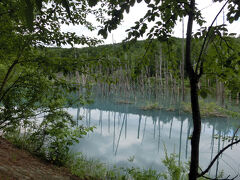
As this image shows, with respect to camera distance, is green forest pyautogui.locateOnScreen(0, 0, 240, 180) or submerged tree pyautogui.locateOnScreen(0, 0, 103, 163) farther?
submerged tree pyautogui.locateOnScreen(0, 0, 103, 163)

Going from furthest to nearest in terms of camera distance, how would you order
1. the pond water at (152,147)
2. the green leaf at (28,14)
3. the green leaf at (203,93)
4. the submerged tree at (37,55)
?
the pond water at (152,147) → the submerged tree at (37,55) → the green leaf at (203,93) → the green leaf at (28,14)

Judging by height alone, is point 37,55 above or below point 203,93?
above

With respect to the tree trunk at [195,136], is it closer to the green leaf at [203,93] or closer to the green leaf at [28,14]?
the green leaf at [203,93]

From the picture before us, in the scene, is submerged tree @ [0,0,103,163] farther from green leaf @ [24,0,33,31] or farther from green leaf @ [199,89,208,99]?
green leaf @ [199,89,208,99]

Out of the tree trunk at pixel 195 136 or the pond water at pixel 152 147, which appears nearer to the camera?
the tree trunk at pixel 195 136

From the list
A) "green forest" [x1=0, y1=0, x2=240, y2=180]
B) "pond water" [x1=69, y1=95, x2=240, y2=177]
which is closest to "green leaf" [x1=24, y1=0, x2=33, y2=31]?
"green forest" [x1=0, y1=0, x2=240, y2=180]

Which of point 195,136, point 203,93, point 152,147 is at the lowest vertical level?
point 152,147

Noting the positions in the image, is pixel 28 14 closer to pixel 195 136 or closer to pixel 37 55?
pixel 195 136

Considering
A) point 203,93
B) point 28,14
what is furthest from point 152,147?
point 28,14

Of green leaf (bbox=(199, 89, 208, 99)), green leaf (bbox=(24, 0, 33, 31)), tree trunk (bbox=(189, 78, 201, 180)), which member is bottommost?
tree trunk (bbox=(189, 78, 201, 180))

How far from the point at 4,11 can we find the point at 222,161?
860 cm

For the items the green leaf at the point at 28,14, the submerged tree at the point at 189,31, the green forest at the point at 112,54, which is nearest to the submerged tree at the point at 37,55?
the green forest at the point at 112,54

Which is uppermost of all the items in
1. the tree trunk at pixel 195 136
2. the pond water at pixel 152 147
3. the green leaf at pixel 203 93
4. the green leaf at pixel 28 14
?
the green leaf at pixel 28 14

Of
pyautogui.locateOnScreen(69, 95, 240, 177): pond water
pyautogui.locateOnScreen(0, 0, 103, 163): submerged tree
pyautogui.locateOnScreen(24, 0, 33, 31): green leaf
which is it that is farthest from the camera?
pyautogui.locateOnScreen(69, 95, 240, 177): pond water
